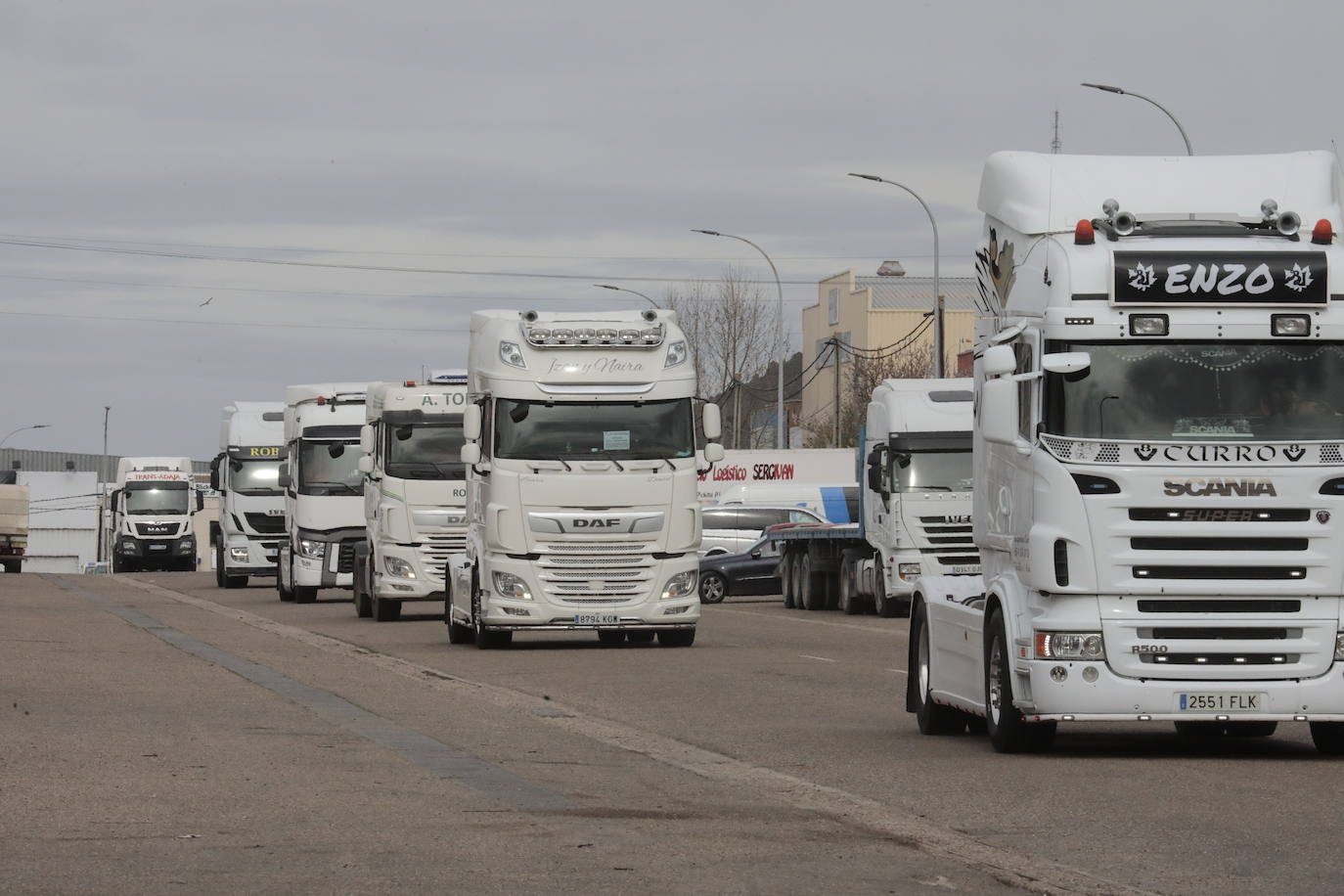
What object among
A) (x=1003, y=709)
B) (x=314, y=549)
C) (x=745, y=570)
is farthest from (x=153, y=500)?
(x=1003, y=709)

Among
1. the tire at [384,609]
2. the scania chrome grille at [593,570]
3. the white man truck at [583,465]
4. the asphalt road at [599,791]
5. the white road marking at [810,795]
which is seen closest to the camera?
the white road marking at [810,795]

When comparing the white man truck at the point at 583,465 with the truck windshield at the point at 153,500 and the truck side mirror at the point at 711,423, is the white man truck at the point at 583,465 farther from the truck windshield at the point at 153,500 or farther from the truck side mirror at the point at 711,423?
the truck windshield at the point at 153,500

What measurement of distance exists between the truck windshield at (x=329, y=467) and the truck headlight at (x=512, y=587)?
15.8m

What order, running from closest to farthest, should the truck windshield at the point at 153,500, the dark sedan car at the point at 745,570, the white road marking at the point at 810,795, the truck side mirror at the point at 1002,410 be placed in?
the white road marking at the point at 810,795
the truck side mirror at the point at 1002,410
the dark sedan car at the point at 745,570
the truck windshield at the point at 153,500

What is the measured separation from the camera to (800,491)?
61625 millimetres

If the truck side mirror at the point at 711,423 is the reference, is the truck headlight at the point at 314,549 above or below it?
below

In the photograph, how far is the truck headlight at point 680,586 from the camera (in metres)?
26.2

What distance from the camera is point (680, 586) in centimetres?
2627

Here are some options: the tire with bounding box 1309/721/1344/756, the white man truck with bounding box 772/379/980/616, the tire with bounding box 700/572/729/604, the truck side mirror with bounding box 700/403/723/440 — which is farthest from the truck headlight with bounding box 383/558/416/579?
the tire with bounding box 1309/721/1344/756

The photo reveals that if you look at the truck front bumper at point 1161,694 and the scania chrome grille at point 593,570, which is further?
the scania chrome grille at point 593,570

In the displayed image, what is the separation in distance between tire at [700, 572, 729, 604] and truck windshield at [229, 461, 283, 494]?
10.2 meters

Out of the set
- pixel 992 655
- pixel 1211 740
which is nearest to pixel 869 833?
pixel 992 655

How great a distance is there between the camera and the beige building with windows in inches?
4112

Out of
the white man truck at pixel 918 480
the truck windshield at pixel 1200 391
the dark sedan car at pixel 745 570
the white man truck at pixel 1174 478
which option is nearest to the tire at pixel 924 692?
the white man truck at pixel 1174 478
